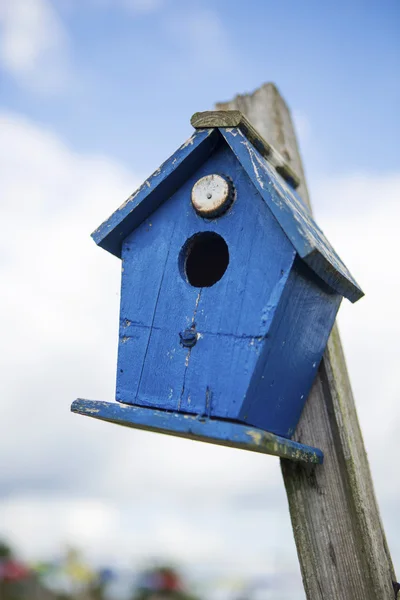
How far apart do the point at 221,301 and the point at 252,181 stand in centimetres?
43

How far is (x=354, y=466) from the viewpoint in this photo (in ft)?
7.87

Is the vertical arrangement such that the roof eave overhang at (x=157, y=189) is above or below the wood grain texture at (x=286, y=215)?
above

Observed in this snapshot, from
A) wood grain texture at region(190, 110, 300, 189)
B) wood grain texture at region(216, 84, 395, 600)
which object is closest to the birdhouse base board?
wood grain texture at region(216, 84, 395, 600)

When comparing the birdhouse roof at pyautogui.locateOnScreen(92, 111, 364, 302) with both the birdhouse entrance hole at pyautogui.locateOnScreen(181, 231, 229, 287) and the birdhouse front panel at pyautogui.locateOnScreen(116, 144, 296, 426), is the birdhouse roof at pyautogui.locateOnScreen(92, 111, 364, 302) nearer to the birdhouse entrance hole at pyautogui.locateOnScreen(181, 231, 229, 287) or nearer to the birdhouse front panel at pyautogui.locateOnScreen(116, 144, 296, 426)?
the birdhouse front panel at pyautogui.locateOnScreen(116, 144, 296, 426)

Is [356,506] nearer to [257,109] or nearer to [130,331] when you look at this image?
[130,331]

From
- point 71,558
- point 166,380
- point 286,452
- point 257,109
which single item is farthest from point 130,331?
point 257,109

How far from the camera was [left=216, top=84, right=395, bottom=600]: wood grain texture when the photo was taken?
2324 mm

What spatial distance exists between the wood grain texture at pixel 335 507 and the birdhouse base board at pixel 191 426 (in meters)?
0.25

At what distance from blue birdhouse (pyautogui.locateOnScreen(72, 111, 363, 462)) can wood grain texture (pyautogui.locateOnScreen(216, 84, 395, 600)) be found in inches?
3.6

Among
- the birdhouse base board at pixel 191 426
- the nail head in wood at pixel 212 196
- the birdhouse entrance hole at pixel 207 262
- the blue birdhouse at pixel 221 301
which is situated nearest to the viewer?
the birdhouse base board at pixel 191 426

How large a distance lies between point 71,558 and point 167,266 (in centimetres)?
112

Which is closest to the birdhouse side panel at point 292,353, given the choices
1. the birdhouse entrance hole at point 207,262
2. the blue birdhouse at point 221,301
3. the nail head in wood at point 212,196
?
the blue birdhouse at point 221,301

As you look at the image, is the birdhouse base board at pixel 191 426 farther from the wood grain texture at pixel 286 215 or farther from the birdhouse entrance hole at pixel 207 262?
the birdhouse entrance hole at pixel 207 262

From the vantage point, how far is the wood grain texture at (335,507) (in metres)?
2.32
